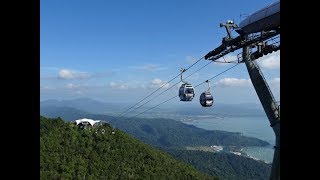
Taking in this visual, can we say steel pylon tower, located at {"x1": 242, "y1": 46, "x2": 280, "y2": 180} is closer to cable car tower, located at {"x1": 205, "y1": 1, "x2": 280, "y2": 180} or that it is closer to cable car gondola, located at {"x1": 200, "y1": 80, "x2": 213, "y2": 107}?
cable car tower, located at {"x1": 205, "y1": 1, "x2": 280, "y2": 180}

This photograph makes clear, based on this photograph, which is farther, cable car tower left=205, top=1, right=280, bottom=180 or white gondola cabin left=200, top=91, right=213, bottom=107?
white gondola cabin left=200, top=91, right=213, bottom=107

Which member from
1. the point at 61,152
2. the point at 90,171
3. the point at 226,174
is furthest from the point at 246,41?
the point at 226,174

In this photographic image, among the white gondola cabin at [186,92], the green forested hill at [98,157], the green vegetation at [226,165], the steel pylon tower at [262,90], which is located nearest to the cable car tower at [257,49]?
the steel pylon tower at [262,90]

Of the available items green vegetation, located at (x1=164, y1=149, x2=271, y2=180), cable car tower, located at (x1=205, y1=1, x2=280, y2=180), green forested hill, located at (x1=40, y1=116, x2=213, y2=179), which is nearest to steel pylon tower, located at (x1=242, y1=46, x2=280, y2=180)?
cable car tower, located at (x1=205, y1=1, x2=280, y2=180)

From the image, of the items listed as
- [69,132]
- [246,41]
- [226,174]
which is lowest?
[226,174]
